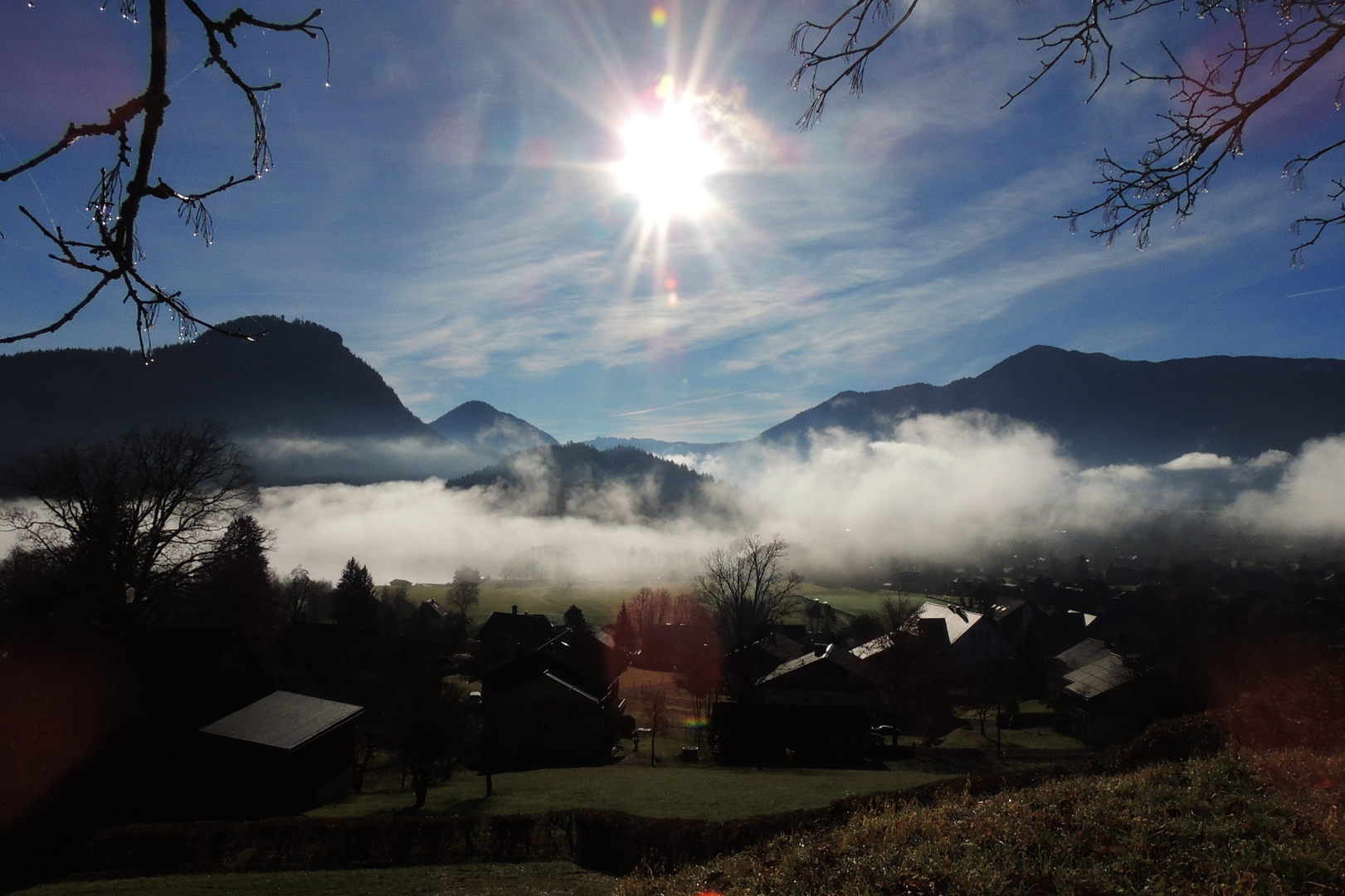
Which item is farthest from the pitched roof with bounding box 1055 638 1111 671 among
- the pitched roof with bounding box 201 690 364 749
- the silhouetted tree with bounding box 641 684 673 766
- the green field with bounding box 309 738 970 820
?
the pitched roof with bounding box 201 690 364 749

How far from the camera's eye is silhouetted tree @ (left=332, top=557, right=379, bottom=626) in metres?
83.1

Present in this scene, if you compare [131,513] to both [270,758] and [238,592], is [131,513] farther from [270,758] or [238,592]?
[270,758]

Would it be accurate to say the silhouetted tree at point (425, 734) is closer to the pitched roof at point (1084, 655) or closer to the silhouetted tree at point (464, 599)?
the pitched roof at point (1084, 655)

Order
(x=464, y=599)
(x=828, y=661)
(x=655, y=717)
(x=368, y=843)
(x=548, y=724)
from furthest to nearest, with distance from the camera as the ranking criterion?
(x=464, y=599) < (x=828, y=661) < (x=655, y=717) < (x=548, y=724) < (x=368, y=843)

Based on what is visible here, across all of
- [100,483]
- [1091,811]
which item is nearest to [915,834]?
[1091,811]

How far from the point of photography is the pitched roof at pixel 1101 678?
4422cm

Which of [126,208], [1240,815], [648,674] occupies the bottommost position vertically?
[648,674]

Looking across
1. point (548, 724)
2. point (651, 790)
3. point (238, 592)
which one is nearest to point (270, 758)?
point (651, 790)

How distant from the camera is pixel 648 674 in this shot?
81.9 meters

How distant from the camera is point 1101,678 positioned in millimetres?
46562

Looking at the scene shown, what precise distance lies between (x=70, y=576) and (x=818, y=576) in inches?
6541

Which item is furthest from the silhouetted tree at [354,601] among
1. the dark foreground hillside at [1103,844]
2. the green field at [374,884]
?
the dark foreground hillside at [1103,844]

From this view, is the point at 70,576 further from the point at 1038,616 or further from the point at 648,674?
the point at 1038,616

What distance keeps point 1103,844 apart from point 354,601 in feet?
304
